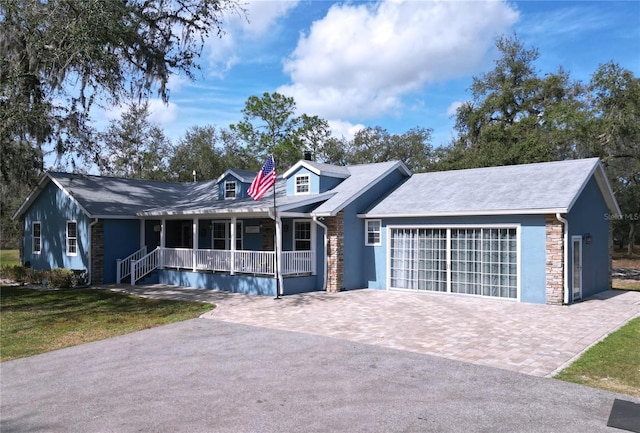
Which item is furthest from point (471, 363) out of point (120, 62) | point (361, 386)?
point (120, 62)

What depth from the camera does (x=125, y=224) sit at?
739 inches

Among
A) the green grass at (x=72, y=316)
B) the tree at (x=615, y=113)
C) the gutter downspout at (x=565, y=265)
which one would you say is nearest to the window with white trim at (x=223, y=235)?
the green grass at (x=72, y=316)

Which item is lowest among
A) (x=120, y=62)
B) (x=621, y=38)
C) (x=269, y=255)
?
(x=269, y=255)

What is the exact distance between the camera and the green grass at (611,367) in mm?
6180

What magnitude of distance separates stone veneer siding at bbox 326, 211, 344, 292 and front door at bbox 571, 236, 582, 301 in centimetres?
668

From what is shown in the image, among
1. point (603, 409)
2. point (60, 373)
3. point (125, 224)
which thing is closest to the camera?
point (603, 409)

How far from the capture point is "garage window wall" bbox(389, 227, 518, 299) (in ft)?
43.9

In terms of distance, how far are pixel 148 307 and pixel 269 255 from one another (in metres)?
4.07

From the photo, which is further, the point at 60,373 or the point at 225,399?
the point at 60,373

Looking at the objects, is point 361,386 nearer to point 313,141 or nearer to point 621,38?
point 621,38

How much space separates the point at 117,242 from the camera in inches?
727

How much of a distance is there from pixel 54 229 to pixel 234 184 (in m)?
7.76

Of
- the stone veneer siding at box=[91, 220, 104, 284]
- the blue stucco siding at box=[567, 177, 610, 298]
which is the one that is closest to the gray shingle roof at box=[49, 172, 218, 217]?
the stone veneer siding at box=[91, 220, 104, 284]

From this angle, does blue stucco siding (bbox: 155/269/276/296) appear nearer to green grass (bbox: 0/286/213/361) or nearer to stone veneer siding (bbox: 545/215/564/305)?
green grass (bbox: 0/286/213/361)
